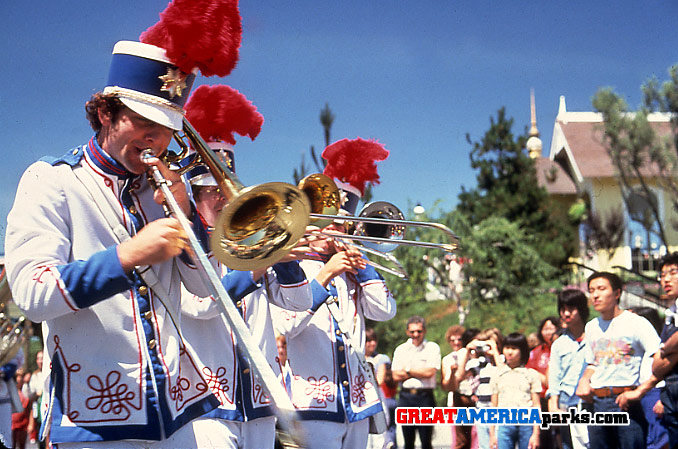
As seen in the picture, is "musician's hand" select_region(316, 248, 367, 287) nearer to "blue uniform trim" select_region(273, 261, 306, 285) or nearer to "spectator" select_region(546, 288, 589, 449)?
"blue uniform trim" select_region(273, 261, 306, 285)

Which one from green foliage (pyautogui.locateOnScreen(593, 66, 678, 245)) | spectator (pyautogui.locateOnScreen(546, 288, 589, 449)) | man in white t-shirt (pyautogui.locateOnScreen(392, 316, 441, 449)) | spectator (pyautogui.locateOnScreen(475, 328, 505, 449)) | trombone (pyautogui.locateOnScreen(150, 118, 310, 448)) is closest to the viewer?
trombone (pyautogui.locateOnScreen(150, 118, 310, 448))

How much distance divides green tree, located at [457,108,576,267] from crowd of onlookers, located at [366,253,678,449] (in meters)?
16.8

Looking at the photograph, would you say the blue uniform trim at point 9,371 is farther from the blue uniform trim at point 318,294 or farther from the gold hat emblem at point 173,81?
the gold hat emblem at point 173,81

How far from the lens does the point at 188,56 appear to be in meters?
2.57

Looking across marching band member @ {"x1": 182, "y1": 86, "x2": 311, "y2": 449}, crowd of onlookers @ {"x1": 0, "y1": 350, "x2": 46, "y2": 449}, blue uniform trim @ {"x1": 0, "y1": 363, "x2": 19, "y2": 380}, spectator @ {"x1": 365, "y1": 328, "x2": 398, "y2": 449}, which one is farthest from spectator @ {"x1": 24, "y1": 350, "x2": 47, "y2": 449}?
marching band member @ {"x1": 182, "y1": 86, "x2": 311, "y2": 449}

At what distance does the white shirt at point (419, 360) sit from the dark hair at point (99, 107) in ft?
22.0

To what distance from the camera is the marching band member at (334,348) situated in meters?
4.68

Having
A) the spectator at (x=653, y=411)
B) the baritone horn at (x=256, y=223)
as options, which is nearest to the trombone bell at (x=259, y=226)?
the baritone horn at (x=256, y=223)

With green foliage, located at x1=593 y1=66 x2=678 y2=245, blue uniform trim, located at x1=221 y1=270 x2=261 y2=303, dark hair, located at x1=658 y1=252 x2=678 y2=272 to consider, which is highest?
green foliage, located at x1=593 y1=66 x2=678 y2=245

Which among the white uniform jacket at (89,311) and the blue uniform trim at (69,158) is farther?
the blue uniform trim at (69,158)

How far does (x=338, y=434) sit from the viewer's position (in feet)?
15.7

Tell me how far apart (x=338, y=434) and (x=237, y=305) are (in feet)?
5.16

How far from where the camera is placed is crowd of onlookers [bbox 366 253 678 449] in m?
6.43

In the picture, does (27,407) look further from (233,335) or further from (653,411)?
(233,335)
